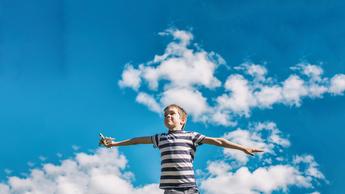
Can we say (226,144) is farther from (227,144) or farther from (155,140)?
(155,140)

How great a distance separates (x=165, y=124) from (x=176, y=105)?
467mm

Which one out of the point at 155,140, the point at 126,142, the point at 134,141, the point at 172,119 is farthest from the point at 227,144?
the point at 126,142

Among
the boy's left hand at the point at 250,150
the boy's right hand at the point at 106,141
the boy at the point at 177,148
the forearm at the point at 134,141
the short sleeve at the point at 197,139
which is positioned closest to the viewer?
the boy at the point at 177,148

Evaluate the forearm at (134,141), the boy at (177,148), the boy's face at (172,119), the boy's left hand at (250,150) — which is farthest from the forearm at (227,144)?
the forearm at (134,141)

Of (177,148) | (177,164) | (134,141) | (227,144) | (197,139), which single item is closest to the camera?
(177,164)

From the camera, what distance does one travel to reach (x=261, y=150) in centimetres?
922

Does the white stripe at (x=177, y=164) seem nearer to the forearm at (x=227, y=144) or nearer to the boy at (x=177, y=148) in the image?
the boy at (x=177, y=148)

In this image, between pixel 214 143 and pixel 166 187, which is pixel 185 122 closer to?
pixel 214 143

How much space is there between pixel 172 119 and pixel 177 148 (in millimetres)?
637

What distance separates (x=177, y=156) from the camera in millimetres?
9328

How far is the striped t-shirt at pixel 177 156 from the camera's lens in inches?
361

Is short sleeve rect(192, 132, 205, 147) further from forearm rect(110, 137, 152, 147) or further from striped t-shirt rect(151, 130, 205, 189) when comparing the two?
forearm rect(110, 137, 152, 147)

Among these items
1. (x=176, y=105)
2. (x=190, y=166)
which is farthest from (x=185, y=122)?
(x=190, y=166)

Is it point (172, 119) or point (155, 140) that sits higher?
point (172, 119)
